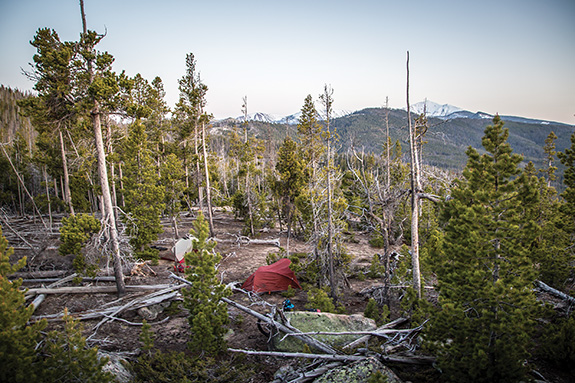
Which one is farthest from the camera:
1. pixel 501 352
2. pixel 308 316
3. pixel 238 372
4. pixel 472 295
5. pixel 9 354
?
pixel 308 316

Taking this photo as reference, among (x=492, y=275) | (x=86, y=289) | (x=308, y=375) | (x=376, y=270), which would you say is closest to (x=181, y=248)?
(x=86, y=289)

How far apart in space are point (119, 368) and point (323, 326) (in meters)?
5.77

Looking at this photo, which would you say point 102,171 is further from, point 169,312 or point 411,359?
point 411,359

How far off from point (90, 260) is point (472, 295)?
46.8ft

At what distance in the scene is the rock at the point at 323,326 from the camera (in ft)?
27.0

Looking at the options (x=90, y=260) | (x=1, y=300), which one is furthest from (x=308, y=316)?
(x=90, y=260)

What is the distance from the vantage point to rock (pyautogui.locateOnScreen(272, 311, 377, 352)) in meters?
8.24

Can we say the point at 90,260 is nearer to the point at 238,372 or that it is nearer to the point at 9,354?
the point at 9,354

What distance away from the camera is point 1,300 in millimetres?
4855

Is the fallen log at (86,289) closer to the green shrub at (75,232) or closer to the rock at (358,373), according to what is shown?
the green shrub at (75,232)

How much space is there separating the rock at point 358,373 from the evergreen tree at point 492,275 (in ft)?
4.30

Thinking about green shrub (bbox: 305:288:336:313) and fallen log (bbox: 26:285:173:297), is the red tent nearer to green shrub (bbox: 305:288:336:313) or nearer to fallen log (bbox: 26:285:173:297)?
green shrub (bbox: 305:288:336:313)

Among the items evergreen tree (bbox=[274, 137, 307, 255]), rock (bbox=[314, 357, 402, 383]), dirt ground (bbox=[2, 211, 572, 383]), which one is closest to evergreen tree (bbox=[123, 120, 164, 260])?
dirt ground (bbox=[2, 211, 572, 383])

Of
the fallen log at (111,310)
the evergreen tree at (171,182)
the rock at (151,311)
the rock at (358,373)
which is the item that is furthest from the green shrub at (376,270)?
the evergreen tree at (171,182)
